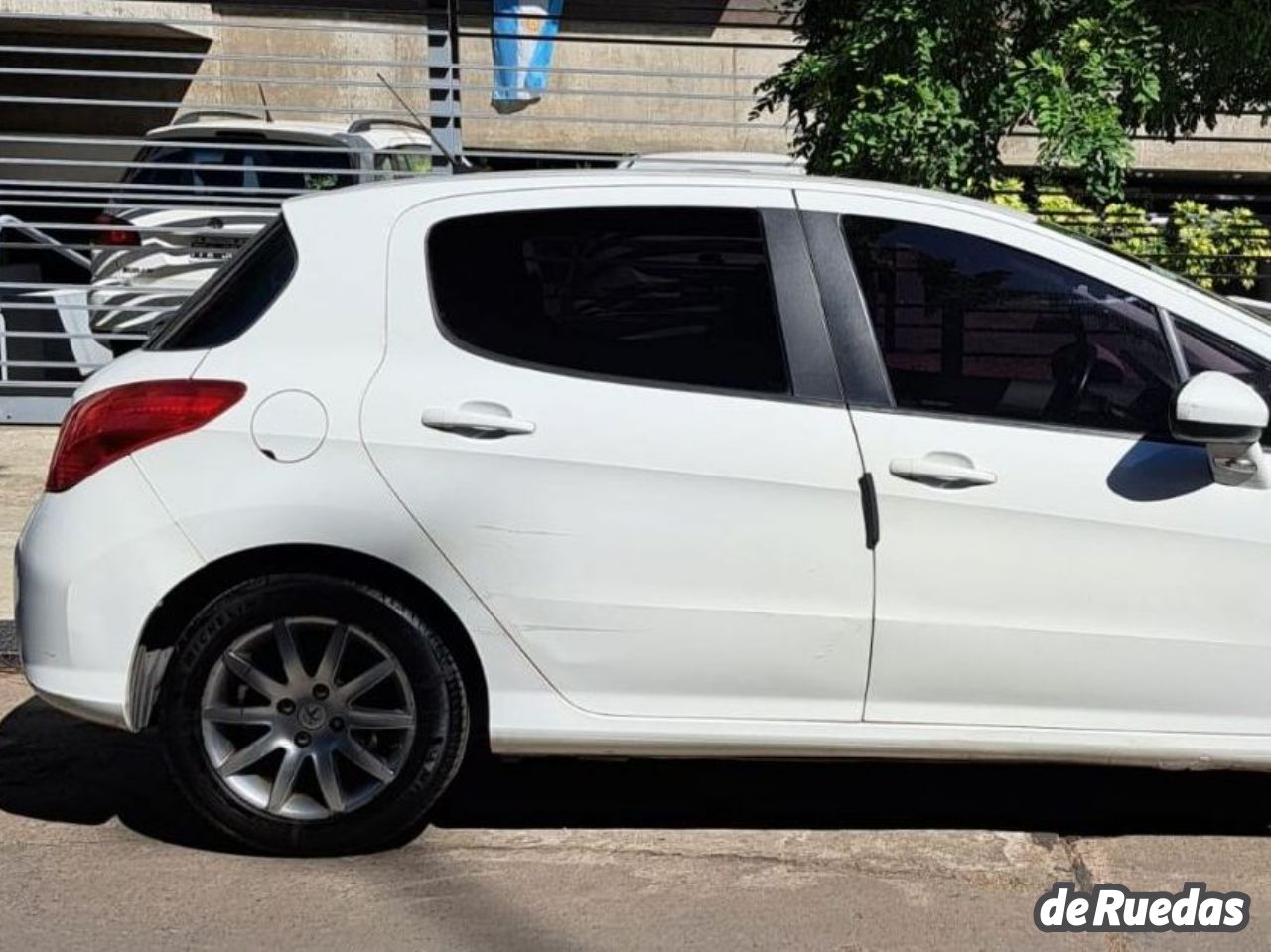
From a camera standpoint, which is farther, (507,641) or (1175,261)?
(1175,261)

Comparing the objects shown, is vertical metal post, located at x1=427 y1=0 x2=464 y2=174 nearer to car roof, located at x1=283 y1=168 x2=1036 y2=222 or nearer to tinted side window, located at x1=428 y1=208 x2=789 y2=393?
car roof, located at x1=283 y1=168 x2=1036 y2=222

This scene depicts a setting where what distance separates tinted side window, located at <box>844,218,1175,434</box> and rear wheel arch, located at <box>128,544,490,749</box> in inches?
48.9

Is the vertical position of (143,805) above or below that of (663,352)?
below

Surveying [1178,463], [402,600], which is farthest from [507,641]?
[1178,463]

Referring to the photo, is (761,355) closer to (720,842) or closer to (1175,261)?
(720,842)

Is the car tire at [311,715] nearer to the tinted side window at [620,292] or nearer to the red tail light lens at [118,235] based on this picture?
the tinted side window at [620,292]

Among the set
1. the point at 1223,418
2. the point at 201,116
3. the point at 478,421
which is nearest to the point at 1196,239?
the point at 1223,418

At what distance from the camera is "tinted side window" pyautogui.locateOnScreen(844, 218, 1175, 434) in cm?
420

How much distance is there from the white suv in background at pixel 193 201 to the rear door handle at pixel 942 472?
19.7ft

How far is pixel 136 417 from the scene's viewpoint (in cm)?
422

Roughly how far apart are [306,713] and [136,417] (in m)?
0.83

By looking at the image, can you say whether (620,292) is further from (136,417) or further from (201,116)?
(201,116)

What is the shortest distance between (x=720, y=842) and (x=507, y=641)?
0.83m

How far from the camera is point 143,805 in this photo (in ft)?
15.6
